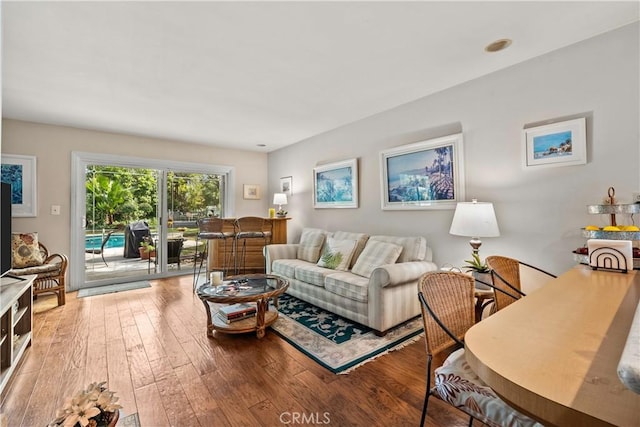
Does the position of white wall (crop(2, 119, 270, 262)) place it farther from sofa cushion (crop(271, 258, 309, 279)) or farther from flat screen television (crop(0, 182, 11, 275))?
sofa cushion (crop(271, 258, 309, 279))

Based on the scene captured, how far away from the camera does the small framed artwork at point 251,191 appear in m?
5.81

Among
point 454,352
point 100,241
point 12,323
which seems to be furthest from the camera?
point 100,241

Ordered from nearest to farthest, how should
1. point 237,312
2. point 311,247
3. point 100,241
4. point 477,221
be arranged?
point 477,221
point 237,312
point 311,247
point 100,241

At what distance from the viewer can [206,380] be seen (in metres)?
1.96

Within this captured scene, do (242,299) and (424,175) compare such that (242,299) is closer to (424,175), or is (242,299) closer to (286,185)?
(424,175)

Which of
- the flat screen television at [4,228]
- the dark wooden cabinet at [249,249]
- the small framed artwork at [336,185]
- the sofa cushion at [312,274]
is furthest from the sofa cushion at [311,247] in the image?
the flat screen television at [4,228]

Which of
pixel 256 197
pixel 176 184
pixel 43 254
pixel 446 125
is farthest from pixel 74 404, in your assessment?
pixel 256 197

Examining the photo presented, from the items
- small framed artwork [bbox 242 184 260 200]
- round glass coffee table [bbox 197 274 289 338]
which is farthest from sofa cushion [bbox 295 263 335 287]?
small framed artwork [bbox 242 184 260 200]

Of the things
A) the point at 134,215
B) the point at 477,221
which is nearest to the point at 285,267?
the point at 477,221

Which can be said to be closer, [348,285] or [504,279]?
[504,279]

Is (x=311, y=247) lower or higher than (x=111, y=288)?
higher

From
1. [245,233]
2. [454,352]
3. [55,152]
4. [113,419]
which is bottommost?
[113,419]

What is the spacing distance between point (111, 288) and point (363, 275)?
3.82 meters

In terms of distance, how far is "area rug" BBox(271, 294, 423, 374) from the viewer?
2.21 meters
